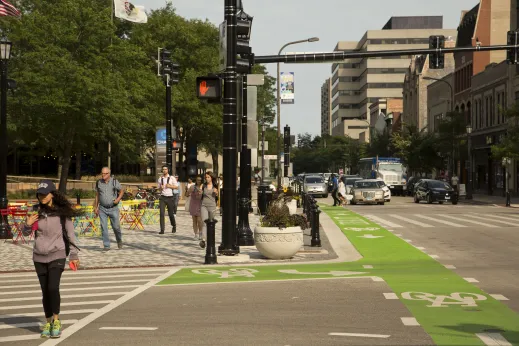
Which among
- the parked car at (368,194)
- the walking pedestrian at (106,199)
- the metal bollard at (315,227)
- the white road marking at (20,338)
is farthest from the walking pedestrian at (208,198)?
the parked car at (368,194)

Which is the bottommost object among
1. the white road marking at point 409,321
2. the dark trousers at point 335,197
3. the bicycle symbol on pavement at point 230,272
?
the bicycle symbol on pavement at point 230,272

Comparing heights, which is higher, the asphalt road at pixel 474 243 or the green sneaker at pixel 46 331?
the green sneaker at pixel 46 331

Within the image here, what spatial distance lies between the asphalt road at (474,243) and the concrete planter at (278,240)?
9.47 ft

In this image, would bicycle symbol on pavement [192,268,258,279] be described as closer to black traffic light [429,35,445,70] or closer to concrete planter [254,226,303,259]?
concrete planter [254,226,303,259]

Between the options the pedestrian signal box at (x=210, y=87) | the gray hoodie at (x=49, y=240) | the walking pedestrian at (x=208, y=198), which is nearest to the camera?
the gray hoodie at (x=49, y=240)

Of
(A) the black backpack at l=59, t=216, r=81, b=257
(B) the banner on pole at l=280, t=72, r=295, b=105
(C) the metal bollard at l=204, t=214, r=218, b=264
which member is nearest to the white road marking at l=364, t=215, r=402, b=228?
(C) the metal bollard at l=204, t=214, r=218, b=264

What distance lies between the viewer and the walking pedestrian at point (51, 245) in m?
9.23

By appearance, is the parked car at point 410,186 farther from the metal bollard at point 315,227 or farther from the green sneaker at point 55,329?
the green sneaker at point 55,329

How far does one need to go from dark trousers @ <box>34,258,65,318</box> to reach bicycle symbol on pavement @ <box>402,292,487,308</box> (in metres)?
4.69

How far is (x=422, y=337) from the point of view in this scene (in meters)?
9.09

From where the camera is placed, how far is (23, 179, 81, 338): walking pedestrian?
923cm

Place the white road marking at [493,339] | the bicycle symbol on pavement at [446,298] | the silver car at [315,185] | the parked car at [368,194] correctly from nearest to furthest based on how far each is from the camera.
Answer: the white road marking at [493,339] → the bicycle symbol on pavement at [446,298] → the parked car at [368,194] → the silver car at [315,185]


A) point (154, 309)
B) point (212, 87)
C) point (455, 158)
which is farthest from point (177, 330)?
point (455, 158)

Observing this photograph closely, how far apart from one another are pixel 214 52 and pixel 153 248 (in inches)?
2140
